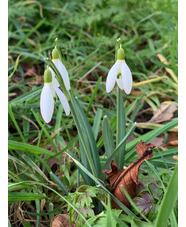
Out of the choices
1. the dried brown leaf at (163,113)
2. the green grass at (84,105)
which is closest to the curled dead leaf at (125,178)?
the green grass at (84,105)

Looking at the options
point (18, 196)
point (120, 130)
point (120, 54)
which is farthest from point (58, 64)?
point (18, 196)

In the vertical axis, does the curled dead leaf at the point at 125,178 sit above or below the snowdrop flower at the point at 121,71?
below

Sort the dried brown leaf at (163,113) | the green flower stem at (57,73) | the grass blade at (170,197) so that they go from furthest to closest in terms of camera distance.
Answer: the dried brown leaf at (163,113) → the green flower stem at (57,73) → the grass blade at (170,197)

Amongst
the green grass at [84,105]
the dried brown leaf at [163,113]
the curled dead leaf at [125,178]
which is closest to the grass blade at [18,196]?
the green grass at [84,105]

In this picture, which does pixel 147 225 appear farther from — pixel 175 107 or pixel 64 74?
pixel 175 107

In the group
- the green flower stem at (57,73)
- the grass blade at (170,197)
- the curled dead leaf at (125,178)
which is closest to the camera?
the grass blade at (170,197)

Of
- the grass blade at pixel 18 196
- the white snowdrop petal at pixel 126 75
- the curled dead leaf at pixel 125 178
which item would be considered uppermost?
the white snowdrop petal at pixel 126 75

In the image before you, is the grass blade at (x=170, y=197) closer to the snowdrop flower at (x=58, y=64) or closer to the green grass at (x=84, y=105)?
the green grass at (x=84, y=105)

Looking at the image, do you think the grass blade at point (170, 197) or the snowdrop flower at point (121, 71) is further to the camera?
the snowdrop flower at point (121, 71)
